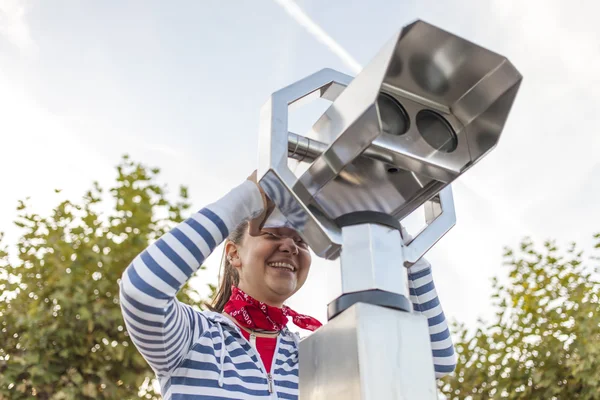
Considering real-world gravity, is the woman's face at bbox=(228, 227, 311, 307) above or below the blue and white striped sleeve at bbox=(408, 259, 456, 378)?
above

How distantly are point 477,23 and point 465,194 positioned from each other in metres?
1.66

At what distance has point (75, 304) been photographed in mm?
2607

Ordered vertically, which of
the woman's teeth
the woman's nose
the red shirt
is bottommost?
the red shirt

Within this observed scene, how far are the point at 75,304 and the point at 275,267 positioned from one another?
1.53m

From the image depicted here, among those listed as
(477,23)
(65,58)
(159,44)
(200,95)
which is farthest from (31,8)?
(477,23)

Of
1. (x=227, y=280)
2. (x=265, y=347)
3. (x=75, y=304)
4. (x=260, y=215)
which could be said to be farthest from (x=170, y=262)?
(x=75, y=304)

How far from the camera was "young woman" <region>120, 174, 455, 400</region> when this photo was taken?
1.02 metres

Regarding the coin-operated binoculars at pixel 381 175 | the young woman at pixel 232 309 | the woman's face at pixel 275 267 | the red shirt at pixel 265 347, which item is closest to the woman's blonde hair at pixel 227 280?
the young woman at pixel 232 309

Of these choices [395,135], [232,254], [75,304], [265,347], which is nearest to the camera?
[395,135]

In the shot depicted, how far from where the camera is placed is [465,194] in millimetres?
1026

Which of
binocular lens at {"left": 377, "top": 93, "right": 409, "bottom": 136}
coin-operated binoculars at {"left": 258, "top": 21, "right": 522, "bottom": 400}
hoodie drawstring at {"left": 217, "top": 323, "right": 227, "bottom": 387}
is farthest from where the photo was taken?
hoodie drawstring at {"left": 217, "top": 323, "right": 227, "bottom": 387}

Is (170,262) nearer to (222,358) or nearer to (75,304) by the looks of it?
(222,358)

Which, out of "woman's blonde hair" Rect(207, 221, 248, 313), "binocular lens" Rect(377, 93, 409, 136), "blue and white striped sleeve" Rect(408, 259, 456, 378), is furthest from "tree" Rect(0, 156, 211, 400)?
"binocular lens" Rect(377, 93, 409, 136)

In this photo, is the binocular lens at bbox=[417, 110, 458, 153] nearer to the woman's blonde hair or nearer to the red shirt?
the red shirt
